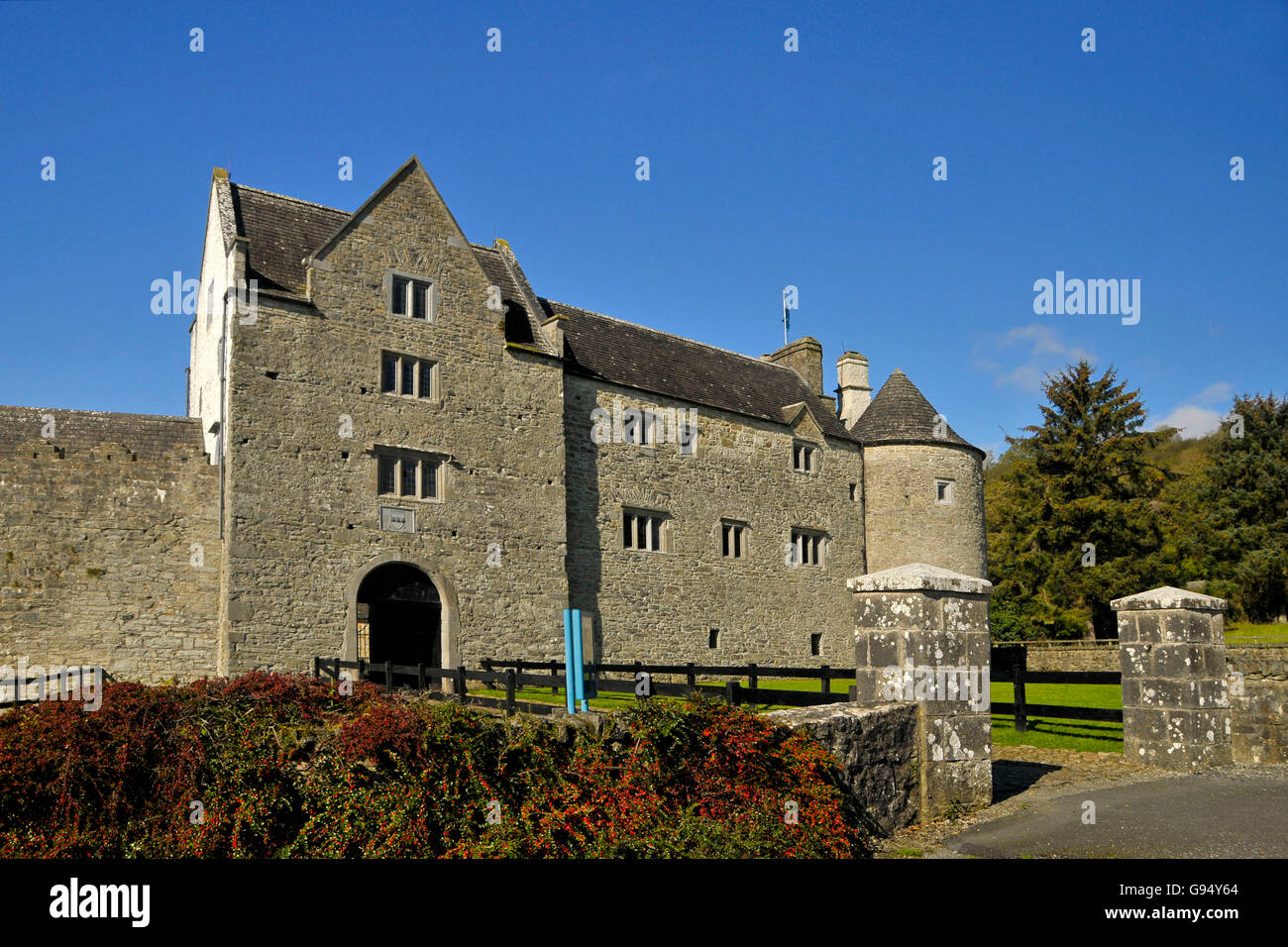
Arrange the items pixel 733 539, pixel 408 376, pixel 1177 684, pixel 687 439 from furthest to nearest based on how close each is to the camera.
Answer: pixel 733 539 → pixel 687 439 → pixel 408 376 → pixel 1177 684

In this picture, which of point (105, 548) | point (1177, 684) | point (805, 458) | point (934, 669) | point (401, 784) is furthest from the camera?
point (805, 458)

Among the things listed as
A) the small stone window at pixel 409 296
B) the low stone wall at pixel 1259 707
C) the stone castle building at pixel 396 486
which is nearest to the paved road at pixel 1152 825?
the low stone wall at pixel 1259 707

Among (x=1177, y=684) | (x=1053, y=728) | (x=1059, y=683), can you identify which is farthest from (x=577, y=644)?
(x=1053, y=728)

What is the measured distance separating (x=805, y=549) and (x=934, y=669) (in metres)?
22.9

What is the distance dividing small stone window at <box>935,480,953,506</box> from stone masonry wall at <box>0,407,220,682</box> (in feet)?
76.0

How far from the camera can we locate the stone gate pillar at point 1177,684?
11.7 meters

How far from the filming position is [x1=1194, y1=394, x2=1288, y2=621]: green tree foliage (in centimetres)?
4528

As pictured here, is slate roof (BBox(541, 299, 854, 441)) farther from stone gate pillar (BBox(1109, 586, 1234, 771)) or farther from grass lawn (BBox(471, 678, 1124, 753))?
stone gate pillar (BBox(1109, 586, 1234, 771))

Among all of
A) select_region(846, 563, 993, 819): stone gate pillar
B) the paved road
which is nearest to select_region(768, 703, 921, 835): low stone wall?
select_region(846, 563, 993, 819): stone gate pillar

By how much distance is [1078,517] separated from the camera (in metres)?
45.8

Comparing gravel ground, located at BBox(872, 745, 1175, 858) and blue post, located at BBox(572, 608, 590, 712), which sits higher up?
blue post, located at BBox(572, 608, 590, 712)

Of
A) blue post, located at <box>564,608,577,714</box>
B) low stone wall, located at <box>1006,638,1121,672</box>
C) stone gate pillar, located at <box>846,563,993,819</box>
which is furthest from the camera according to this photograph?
low stone wall, located at <box>1006,638,1121,672</box>

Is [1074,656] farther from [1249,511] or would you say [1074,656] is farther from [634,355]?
[634,355]
